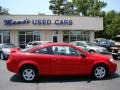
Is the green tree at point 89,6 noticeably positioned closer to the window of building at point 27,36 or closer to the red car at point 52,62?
the window of building at point 27,36

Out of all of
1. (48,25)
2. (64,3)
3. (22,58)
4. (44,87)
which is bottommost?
(44,87)

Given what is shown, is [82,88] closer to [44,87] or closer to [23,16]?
[44,87]

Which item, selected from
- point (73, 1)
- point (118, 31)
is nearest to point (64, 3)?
point (73, 1)

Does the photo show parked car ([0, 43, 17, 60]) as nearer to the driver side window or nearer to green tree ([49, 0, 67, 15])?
the driver side window

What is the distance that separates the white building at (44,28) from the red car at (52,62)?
2843 centimetres

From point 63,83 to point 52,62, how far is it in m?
0.94

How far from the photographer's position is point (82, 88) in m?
9.55

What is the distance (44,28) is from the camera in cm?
3950

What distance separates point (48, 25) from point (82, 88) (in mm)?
30415

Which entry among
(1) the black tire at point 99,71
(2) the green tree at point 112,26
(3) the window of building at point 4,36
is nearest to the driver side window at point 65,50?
(1) the black tire at point 99,71

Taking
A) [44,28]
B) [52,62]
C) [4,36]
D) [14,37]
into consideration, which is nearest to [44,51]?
[52,62]

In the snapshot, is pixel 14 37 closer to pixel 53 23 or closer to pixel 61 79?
pixel 53 23

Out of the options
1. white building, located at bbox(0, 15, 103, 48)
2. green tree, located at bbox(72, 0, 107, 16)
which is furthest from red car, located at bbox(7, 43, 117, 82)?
green tree, located at bbox(72, 0, 107, 16)

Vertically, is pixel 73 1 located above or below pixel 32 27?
above
